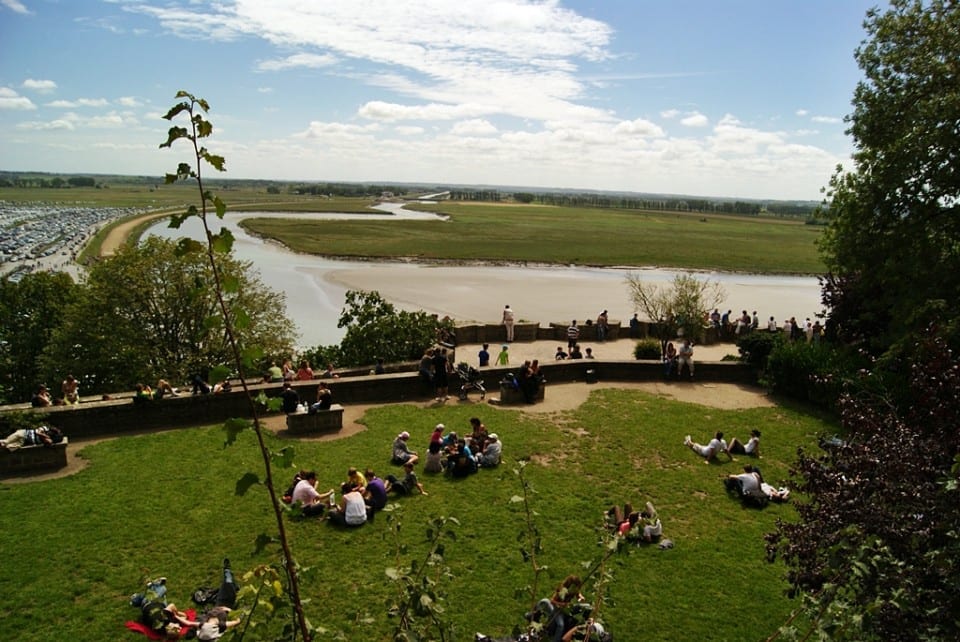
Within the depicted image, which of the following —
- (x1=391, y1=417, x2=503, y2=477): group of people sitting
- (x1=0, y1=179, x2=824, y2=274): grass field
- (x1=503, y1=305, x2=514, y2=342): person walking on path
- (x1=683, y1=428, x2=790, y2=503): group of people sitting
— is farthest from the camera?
(x1=0, y1=179, x2=824, y2=274): grass field

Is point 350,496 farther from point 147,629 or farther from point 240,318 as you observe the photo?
point 240,318

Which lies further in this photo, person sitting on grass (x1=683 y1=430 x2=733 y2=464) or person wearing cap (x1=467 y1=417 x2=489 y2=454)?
person sitting on grass (x1=683 y1=430 x2=733 y2=464)

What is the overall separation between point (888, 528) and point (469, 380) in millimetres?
12114

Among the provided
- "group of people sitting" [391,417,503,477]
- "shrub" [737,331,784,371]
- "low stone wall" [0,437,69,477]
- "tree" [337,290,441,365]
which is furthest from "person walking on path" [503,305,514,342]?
"low stone wall" [0,437,69,477]

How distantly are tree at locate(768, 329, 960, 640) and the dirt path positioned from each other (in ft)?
30.1

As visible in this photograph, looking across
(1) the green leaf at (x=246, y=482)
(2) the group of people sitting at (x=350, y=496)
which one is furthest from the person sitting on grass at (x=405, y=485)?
(1) the green leaf at (x=246, y=482)

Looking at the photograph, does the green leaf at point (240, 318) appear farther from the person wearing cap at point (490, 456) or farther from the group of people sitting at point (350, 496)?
the person wearing cap at point (490, 456)

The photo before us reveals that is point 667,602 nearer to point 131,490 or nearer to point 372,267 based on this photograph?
point 131,490

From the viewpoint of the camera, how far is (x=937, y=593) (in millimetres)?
3887

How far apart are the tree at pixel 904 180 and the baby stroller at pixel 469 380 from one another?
1042cm

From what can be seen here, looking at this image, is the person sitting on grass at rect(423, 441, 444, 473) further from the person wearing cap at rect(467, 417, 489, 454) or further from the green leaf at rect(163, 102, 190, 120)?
the green leaf at rect(163, 102, 190, 120)

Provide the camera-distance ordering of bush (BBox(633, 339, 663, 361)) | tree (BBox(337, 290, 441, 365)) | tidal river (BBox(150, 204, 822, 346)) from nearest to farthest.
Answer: tree (BBox(337, 290, 441, 365)) → bush (BBox(633, 339, 663, 361)) → tidal river (BBox(150, 204, 822, 346))

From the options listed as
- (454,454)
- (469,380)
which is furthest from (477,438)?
(469,380)

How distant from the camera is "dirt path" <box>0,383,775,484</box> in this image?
13.7m
